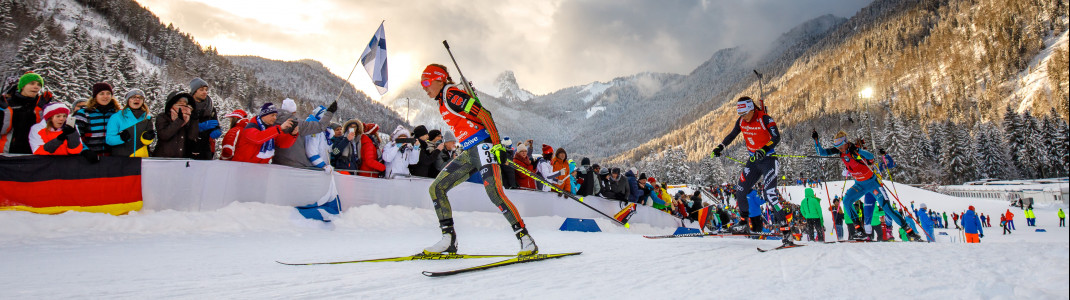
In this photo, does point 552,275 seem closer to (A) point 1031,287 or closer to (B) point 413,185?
(A) point 1031,287

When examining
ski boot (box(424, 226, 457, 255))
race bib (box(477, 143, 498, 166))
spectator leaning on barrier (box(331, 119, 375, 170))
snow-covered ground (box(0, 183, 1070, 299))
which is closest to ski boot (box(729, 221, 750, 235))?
snow-covered ground (box(0, 183, 1070, 299))

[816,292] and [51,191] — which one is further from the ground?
[51,191]

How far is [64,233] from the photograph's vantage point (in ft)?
18.2

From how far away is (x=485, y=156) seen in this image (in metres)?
5.16

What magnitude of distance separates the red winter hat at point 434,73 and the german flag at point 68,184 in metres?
4.38

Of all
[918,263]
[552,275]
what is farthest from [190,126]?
[918,263]

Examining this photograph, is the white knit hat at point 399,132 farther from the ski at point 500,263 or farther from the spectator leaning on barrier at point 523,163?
the ski at point 500,263

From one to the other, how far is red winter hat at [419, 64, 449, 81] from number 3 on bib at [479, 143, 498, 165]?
866 mm

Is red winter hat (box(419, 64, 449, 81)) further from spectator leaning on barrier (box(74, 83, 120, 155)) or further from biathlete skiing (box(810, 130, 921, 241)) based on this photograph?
biathlete skiing (box(810, 130, 921, 241))

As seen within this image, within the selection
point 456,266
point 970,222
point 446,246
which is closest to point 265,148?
point 446,246

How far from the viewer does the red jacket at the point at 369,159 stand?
963cm

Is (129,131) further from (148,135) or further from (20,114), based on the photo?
(20,114)

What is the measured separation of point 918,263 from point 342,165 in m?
8.75

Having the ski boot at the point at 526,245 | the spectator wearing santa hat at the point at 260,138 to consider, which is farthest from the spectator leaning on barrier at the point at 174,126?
the ski boot at the point at 526,245
